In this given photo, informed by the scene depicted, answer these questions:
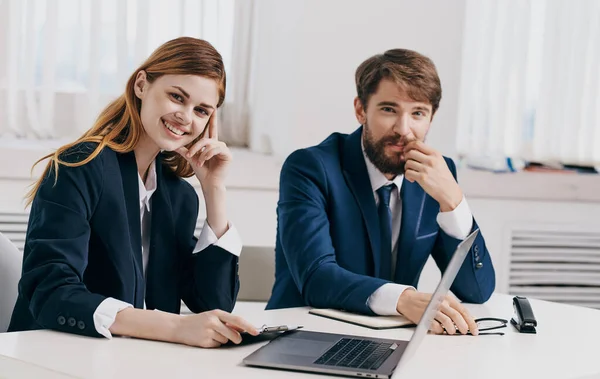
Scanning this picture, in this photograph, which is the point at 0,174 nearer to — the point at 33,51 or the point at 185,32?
the point at 33,51

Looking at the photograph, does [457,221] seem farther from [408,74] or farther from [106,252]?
[106,252]

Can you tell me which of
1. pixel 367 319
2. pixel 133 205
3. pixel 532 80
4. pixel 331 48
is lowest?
pixel 367 319

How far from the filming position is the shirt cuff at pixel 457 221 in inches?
86.5

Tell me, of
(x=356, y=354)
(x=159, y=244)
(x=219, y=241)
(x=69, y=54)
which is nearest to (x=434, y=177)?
(x=219, y=241)

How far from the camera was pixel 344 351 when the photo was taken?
1470 mm

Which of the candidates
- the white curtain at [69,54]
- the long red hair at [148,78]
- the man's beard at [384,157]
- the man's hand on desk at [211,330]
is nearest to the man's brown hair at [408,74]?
the man's beard at [384,157]

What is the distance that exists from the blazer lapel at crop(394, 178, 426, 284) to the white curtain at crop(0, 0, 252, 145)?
1.46 meters

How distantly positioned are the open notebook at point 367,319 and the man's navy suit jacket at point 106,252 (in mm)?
279

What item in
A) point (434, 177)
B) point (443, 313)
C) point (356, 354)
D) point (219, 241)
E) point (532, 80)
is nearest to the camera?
point (356, 354)

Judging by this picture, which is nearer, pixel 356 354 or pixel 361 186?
pixel 356 354

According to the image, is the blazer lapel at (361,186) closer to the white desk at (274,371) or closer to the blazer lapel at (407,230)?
the blazer lapel at (407,230)

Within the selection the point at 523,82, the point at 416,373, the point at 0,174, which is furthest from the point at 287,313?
the point at 523,82

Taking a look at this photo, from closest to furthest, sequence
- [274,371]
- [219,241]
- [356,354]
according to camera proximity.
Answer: [274,371]
[356,354]
[219,241]

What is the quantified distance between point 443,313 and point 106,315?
2.27 ft
